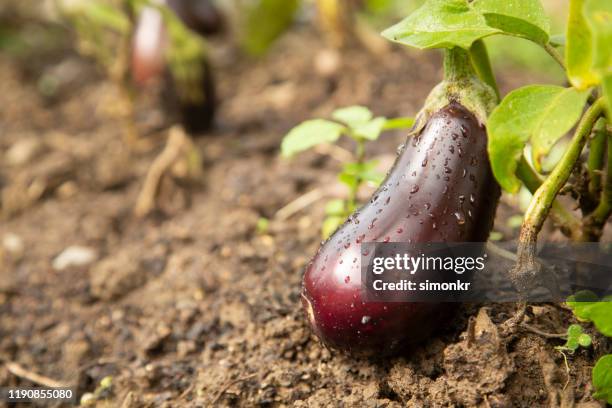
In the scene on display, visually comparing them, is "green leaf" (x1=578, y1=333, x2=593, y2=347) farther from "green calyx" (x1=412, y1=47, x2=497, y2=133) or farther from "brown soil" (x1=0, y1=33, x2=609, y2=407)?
"green calyx" (x1=412, y1=47, x2=497, y2=133)

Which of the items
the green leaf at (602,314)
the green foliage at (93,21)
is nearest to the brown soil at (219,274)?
the green leaf at (602,314)

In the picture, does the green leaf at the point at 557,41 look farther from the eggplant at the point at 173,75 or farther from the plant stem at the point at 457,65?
the eggplant at the point at 173,75

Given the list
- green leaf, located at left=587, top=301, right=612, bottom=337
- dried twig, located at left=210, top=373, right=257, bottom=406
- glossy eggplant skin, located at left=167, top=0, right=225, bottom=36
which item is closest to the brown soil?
dried twig, located at left=210, top=373, right=257, bottom=406

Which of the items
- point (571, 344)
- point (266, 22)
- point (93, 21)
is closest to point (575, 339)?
point (571, 344)

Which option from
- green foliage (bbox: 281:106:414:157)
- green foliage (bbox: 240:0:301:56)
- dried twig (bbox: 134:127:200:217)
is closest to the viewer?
green foliage (bbox: 281:106:414:157)

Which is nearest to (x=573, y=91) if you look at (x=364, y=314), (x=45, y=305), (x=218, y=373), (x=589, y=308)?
(x=589, y=308)
